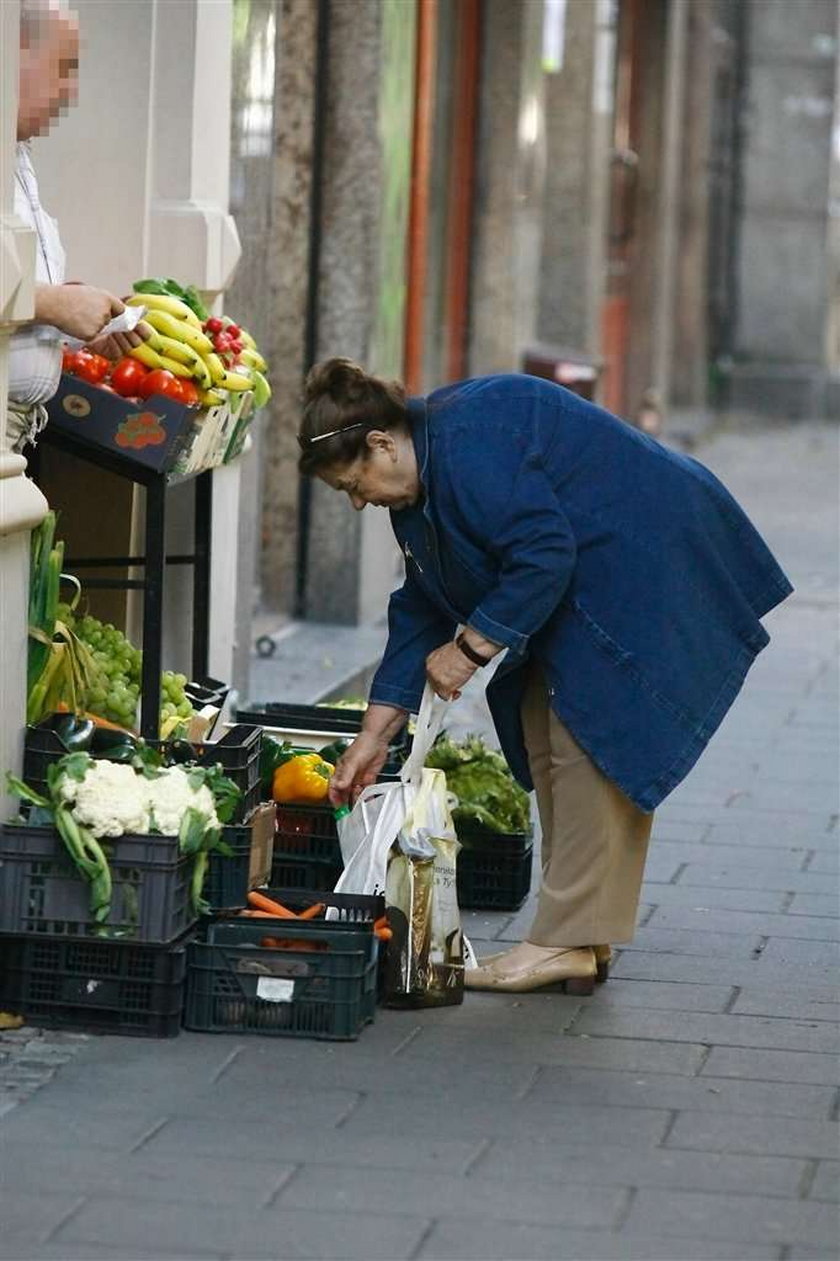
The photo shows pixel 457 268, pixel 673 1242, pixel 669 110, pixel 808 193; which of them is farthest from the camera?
pixel 808 193

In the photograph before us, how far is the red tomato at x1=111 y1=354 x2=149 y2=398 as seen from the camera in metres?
6.13

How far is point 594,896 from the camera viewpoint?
18.8 feet

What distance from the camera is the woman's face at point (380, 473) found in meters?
5.38

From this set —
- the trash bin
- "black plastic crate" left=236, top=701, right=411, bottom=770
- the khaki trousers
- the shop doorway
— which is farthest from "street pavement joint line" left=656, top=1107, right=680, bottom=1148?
the trash bin

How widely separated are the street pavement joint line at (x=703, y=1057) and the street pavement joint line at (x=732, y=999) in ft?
0.92

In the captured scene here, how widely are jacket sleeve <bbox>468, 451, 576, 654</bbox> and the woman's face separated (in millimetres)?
177

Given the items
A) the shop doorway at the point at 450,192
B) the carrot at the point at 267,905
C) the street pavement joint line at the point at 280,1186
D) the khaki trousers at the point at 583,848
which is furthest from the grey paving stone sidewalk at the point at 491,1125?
the shop doorway at the point at 450,192

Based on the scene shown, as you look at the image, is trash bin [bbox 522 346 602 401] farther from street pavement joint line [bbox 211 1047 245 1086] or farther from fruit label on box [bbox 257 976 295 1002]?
street pavement joint line [bbox 211 1047 245 1086]

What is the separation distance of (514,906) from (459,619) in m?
1.22

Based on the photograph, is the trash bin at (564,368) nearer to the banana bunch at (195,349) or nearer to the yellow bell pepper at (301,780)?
the banana bunch at (195,349)

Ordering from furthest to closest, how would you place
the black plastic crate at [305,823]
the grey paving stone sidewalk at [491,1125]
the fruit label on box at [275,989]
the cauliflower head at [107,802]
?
the black plastic crate at [305,823] < the fruit label on box at [275,989] < the cauliflower head at [107,802] < the grey paving stone sidewalk at [491,1125]

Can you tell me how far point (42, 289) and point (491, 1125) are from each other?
226 centimetres

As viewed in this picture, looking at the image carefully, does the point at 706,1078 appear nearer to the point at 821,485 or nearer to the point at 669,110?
the point at 821,485

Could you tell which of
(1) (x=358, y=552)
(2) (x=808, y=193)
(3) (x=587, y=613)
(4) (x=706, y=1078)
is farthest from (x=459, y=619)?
(2) (x=808, y=193)
